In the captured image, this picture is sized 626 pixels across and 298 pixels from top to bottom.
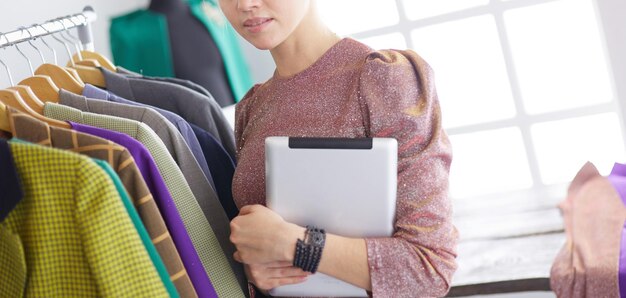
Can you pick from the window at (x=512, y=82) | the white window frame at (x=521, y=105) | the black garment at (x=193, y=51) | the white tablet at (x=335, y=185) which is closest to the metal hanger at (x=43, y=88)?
the white tablet at (x=335, y=185)

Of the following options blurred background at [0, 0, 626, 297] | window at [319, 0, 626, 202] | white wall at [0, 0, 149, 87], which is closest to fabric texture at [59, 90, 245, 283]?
white wall at [0, 0, 149, 87]

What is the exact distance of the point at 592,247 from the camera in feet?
6.49

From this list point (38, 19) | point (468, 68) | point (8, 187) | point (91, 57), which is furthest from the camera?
point (468, 68)

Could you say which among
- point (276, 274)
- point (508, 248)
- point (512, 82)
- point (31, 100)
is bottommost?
point (508, 248)

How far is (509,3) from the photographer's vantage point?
2.95 meters

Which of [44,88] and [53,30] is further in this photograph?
[53,30]

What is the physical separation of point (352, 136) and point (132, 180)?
306mm

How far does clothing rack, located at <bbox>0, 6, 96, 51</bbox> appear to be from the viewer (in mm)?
1404

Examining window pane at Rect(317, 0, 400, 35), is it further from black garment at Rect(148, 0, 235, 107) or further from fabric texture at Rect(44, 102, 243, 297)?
fabric texture at Rect(44, 102, 243, 297)

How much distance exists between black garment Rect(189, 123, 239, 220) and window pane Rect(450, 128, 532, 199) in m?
1.80

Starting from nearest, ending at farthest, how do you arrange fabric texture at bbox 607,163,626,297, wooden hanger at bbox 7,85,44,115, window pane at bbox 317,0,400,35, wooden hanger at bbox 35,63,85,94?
wooden hanger at bbox 7,85,44,115
wooden hanger at bbox 35,63,85,94
fabric texture at bbox 607,163,626,297
window pane at bbox 317,0,400,35

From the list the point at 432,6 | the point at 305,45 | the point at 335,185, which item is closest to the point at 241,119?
the point at 305,45

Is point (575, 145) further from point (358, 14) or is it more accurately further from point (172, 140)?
point (172, 140)

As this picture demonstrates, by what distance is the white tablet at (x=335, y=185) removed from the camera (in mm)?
1123
